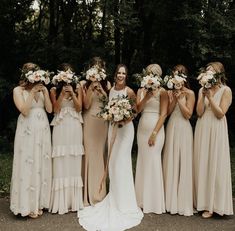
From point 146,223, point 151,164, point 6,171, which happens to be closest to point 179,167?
point 151,164

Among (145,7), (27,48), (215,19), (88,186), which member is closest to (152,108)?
(88,186)

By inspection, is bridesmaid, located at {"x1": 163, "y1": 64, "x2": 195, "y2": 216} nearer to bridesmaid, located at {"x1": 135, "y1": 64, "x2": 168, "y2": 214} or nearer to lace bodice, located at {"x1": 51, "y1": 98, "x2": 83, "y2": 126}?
bridesmaid, located at {"x1": 135, "y1": 64, "x2": 168, "y2": 214}

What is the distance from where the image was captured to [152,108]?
7.47m

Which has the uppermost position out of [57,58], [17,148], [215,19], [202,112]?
[215,19]

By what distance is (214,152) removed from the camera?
7160 millimetres

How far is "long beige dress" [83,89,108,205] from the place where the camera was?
25.0 feet

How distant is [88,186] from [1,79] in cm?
789

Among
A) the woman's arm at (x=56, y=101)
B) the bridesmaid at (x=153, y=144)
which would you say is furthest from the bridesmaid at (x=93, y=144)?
the bridesmaid at (x=153, y=144)

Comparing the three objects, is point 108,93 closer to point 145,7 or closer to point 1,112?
point 145,7

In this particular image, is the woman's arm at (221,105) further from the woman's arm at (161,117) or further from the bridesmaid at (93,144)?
the bridesmaid at (93,144)

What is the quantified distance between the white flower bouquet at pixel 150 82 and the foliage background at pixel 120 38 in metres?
6.03

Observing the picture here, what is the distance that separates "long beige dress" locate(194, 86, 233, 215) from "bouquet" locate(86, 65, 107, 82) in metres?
1.86

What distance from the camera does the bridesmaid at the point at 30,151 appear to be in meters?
6.98

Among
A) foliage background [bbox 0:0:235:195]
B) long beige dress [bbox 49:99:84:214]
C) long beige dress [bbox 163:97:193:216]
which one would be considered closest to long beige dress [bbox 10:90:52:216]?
long beige dress [bbox 49:99:84:214]
